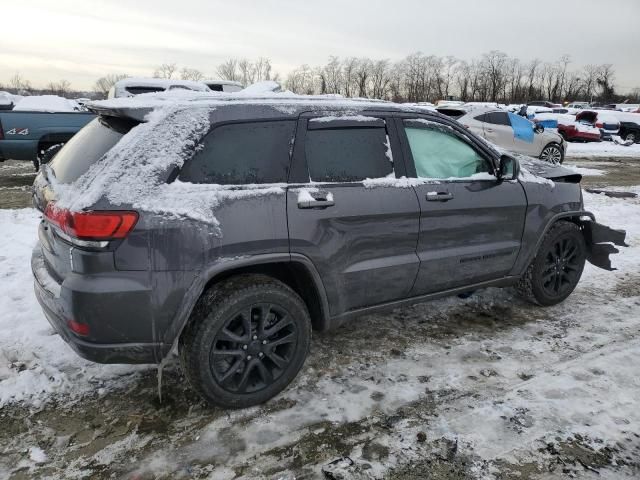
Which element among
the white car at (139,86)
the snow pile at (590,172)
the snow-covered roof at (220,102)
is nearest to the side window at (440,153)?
the snow-covered roof at (220,102)

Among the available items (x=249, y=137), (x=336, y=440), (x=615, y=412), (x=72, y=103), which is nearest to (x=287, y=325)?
(x=336, y=440)

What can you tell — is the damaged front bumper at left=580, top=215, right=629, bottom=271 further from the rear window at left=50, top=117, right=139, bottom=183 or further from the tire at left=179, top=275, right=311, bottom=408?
the rear window at left=50, top=117, right=139, bottom=183

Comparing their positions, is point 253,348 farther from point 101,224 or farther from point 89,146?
point 89,146

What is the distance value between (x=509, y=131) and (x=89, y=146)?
1244 cm

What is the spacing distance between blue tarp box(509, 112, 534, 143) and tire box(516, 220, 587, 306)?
9.65m

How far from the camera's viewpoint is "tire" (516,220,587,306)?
4367mm

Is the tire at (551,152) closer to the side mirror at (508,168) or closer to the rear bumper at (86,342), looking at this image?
the side mirror at (508,168)

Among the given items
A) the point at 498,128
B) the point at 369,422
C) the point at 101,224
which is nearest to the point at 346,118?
the point at 101,224

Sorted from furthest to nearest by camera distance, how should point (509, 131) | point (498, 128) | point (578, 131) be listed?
point (578, 131)
point (509, 131)
point (498, 128)

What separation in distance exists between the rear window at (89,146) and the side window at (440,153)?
1873 mm

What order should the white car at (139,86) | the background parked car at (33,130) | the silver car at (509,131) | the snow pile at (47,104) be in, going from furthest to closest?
1. the silver car at (509,131)
2. the white car at (139,86)
3. the snow pile at (47,104)
4. the background parked car at (33,130)

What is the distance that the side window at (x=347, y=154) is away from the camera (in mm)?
3123

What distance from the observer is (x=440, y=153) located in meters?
3.73

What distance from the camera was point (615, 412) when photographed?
117 inches
